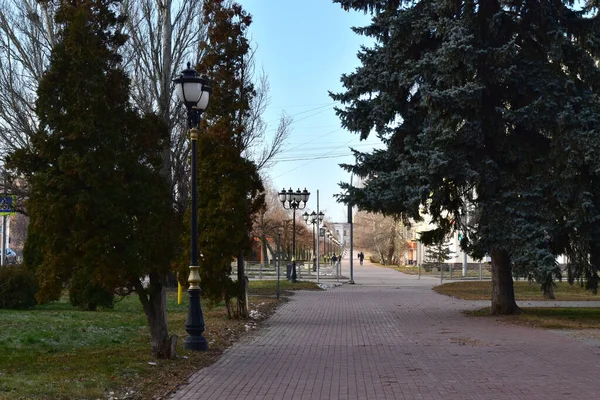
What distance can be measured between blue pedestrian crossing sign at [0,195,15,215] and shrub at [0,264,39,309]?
5.42 metres

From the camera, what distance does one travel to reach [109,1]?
11930mm

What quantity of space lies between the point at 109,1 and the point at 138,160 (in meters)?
2.45

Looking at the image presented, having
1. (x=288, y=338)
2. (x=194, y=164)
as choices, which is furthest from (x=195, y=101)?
(x=288, y=338)

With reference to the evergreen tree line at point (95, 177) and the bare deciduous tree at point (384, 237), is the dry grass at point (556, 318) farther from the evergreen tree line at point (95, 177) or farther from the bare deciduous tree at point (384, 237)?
the bare deciduous tree at point (384, 237)

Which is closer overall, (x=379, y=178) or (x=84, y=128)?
(x=84, y=128)

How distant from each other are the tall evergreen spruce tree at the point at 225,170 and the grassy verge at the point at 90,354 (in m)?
1.39

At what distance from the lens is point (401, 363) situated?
1182 cm

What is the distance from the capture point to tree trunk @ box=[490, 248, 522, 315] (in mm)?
21766

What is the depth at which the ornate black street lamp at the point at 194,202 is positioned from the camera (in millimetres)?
13375

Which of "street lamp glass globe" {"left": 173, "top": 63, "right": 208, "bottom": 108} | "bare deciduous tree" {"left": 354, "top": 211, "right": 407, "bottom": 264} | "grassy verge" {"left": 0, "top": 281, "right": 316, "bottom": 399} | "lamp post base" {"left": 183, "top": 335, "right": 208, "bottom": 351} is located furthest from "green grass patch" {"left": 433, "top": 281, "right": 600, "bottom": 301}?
"bare deciduous tree" {"left": 354, "top": 211, "right": 407, "bottom": 264}

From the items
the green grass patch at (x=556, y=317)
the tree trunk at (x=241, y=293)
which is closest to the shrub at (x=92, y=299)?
the tree trunk at (x=241, y=293)

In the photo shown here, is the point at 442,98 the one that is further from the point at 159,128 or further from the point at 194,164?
the point at 159,128

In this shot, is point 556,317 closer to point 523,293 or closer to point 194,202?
point 194,202

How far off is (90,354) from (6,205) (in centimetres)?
1572
